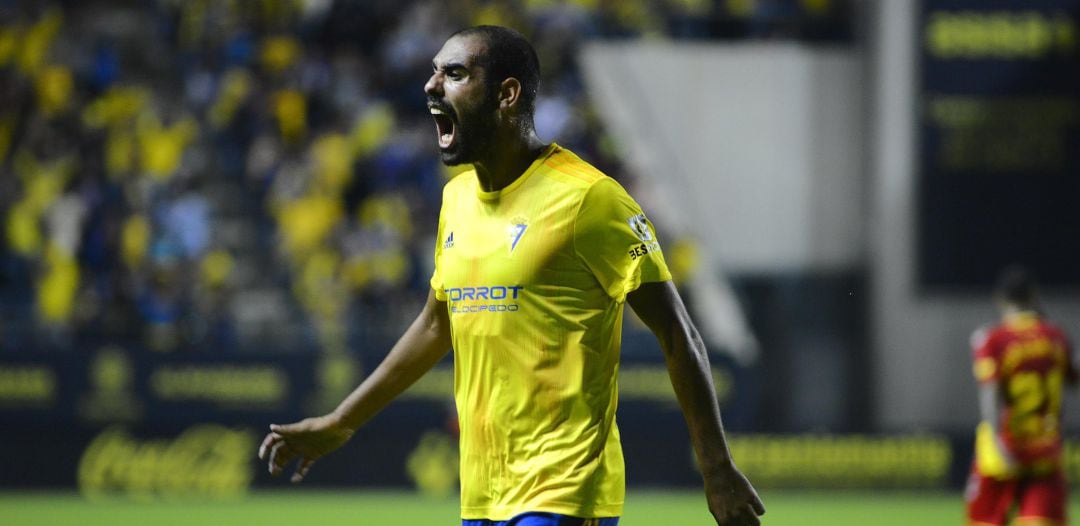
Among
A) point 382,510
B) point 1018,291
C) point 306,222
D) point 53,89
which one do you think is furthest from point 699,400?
point 53,89

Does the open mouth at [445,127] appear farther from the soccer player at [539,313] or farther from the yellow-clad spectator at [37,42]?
the yellow-clad spectator at [37,42]

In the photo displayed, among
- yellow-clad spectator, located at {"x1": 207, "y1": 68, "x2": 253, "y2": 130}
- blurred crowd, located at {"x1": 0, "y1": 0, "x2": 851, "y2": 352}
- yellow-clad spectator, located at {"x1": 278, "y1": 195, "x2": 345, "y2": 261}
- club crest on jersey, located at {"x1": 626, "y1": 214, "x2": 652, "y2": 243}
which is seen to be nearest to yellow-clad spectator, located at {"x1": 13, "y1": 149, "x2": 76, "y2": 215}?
blurred crowd, located at {"x1": 0, "y1": 0, "x2": 851, "y2": 352}

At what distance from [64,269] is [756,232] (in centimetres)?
859

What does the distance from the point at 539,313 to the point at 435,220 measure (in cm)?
1379

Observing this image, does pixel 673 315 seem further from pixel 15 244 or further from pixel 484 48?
pixel 15 244

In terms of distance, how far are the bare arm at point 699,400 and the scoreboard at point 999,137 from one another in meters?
13.4

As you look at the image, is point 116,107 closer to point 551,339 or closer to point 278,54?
point 278,54

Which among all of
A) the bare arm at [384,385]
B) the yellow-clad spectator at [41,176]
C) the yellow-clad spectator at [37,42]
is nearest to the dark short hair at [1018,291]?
the bare arm at [384,385]

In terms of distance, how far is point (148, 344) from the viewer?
1534 cm

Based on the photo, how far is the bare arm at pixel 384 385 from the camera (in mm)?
4613

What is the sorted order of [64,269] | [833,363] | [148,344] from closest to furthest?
[148,344]
[64,269]
[833,363]

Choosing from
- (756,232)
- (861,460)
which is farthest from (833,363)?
(861,460)

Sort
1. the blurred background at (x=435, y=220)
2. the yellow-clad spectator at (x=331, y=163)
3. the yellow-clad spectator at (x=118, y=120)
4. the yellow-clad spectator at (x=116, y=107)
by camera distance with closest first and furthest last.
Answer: the blurred background at (x=435, y=220)
the yellow-clad spectator at (x=118, y=120)
the yellow-clad spectator at (x=331, y=163)
the yellow-clad spectator at (x=116, y=107)

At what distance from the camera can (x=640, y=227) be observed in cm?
415
